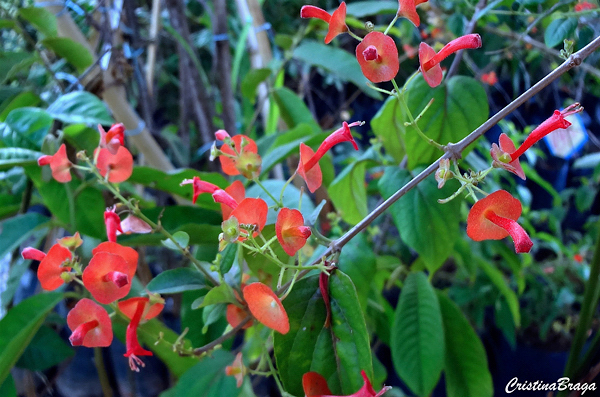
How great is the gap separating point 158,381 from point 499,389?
2.67 ft

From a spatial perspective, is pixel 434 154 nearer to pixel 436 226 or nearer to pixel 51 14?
pixel 436 226

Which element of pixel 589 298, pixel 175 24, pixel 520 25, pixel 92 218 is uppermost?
pixel 175 24

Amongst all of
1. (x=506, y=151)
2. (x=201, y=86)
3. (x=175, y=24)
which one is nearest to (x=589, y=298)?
(x=506, y=151)

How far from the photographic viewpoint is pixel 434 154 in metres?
0.37

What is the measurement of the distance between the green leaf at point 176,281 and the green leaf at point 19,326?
0.19 metres

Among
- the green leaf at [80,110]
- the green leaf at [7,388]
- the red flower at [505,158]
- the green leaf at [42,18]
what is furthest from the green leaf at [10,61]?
the red flower at [505,158]

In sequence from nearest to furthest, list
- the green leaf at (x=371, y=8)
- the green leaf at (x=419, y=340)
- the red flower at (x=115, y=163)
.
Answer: the red flower at (x=115, y=163), the green leaf at (x=419, y=340), the green leaf at (x=371, y=8)

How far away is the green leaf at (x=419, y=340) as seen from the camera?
42 centimetres

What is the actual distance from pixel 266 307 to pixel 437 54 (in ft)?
0.50

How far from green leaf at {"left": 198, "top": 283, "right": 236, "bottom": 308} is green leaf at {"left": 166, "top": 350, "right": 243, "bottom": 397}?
0.10 m

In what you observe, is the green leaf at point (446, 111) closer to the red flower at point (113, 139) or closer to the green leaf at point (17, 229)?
the red flower at point (113, 139)

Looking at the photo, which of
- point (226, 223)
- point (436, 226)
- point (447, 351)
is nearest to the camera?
point (226, 223)

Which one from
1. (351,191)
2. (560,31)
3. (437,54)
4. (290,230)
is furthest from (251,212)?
(560,31)

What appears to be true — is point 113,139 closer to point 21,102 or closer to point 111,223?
point 111,223
